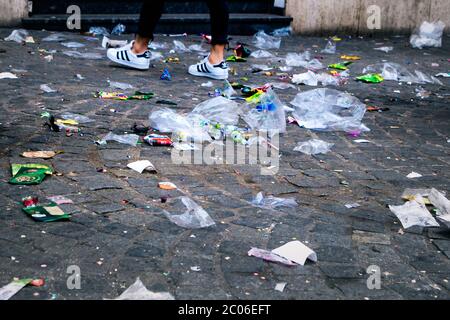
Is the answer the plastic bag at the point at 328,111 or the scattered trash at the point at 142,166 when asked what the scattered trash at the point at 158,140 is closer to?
the scattered trash at the point at 142,166

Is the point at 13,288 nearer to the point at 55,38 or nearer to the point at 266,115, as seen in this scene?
the point at 266,115

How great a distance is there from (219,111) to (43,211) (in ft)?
7.04

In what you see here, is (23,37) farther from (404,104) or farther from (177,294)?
(177,294)

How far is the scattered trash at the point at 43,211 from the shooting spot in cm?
303

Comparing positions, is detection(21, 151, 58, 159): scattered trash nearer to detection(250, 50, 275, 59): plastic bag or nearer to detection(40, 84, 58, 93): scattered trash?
detection(40, 84, 58, 93): scattered trash

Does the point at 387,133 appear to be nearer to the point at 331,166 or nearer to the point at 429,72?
the point at 331,166

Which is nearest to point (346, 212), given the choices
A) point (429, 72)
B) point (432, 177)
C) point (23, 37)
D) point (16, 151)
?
point (432, 177)

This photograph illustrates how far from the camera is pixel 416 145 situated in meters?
4.82

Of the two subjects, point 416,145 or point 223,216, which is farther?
point 416,145

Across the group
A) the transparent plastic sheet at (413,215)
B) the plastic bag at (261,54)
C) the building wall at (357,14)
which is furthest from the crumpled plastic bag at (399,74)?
the transparent plastic sheet at (413,215)

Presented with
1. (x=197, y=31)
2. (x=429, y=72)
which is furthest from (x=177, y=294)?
(x=197, y=31)

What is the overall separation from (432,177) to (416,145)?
30.2 inches
